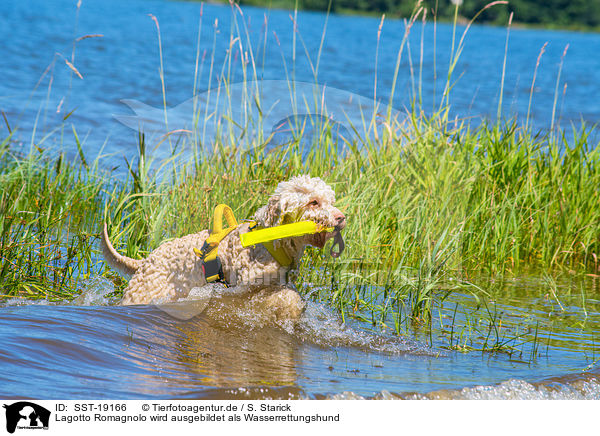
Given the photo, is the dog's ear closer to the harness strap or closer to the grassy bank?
the harness strap

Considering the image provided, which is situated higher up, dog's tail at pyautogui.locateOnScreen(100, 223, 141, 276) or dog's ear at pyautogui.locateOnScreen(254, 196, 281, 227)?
dog's ear at pyautogui.locateOnScreen(254, 196, 281, 227)

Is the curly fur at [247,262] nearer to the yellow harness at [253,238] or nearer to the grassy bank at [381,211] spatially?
the yellow harness at [253,238]

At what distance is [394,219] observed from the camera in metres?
6.26

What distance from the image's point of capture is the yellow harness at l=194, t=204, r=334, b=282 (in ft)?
13.0

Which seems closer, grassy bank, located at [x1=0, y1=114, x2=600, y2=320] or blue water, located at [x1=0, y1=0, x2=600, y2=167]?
grassy bank, located at [x1=0, y1=114, x2=600, y2=320]

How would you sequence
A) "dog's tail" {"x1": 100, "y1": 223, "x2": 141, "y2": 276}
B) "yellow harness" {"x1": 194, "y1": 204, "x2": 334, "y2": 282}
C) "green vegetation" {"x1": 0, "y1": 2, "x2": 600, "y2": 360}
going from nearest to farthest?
"yellow harness" {"x1": 194, "y1": 204, "x2": 334, "y2": 282} → "dog's tail" {"x1": 100, "y1": 223, "x2": 141, "y2": 276} → "green vegetation" {"x1": 0, "y1": 2, "x2": 600, "y2": 360}

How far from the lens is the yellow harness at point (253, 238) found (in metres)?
3.96

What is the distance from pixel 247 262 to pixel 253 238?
1.13 feet
